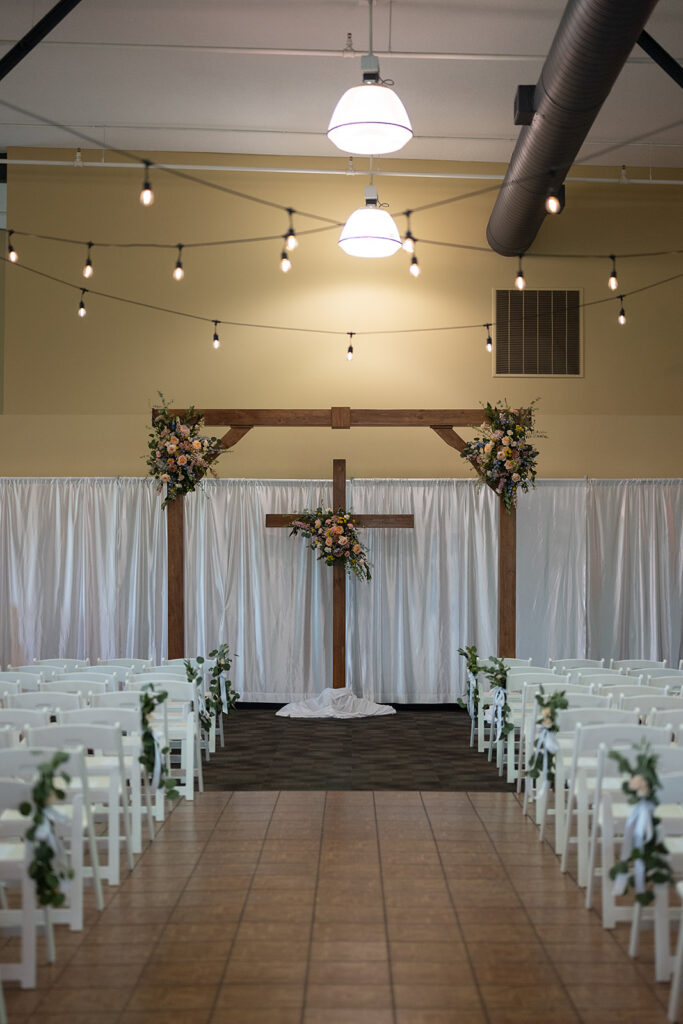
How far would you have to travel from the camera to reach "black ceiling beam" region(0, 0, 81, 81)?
1021 centimetres

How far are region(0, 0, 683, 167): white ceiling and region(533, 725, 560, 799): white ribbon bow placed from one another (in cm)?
768

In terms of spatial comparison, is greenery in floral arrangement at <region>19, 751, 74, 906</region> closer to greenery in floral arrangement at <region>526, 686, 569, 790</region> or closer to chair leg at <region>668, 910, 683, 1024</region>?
chair leg at <region>668, 910, 683, 1024</region>

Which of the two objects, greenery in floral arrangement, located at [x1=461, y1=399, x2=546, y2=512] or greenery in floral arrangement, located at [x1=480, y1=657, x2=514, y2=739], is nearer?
greenery in floral arrangement, located at [x1=480, y1=657, x2=514, y2=739]

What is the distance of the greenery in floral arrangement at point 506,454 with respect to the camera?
459 inches

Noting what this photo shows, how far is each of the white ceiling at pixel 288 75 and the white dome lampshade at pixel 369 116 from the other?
11.0ft

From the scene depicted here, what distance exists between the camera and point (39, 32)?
1045 cm

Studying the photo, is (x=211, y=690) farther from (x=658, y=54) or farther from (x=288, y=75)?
(x=658, y=54)

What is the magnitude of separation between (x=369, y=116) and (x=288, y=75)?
5.20 meters

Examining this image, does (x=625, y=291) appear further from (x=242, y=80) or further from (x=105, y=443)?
(x=105, y=443)

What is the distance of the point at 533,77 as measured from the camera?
12.5 meters

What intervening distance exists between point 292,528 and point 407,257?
4632mm

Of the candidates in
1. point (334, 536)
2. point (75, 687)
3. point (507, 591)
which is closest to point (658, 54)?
point (507, 591)

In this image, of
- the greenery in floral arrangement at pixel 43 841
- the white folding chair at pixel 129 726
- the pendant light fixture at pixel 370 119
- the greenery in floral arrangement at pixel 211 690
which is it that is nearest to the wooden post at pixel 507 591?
the greenery in floral arrangement at pixel 211 690

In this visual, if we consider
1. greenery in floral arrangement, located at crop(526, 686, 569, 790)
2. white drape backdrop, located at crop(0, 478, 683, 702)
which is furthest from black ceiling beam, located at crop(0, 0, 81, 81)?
greenery in floral arrangement, located at crop(526, 686, 569, 790)
